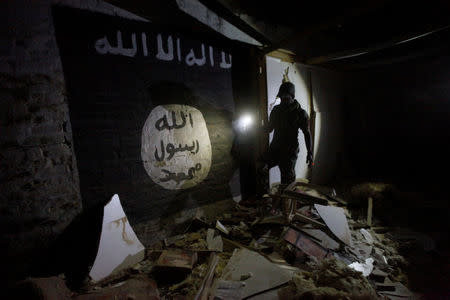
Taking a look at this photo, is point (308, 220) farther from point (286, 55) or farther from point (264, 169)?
point (286, 55)

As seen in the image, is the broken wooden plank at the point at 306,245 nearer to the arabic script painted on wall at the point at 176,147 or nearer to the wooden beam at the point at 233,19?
the arabic script painted on wall at the point at 176,147

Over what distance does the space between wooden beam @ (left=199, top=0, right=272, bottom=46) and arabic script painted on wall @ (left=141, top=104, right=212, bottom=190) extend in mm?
2089

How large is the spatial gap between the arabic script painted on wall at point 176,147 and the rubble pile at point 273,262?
914 millimetres

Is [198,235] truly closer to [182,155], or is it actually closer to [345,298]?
[182,155]

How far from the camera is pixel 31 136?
2.51 m

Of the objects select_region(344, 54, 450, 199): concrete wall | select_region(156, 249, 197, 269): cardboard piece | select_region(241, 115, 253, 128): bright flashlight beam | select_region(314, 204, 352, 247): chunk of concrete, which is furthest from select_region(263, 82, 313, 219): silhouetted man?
select_region(344, 54, 450, 199): concrete wall

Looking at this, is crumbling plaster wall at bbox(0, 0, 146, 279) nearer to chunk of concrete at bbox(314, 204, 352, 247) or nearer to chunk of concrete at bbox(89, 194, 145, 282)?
chunk of concrete at bbox(89, 194, 145, 282)

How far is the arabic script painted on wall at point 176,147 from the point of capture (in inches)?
137

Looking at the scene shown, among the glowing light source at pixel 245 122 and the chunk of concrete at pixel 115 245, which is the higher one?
the glowing light source at pixel 245 122

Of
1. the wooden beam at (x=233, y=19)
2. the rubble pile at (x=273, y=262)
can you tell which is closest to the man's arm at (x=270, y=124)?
the rubble pile at (x=273, y=262)

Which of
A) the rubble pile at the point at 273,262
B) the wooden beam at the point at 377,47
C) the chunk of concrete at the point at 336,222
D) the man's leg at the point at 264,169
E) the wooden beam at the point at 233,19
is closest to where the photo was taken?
the rubble pile at the point at 273,262

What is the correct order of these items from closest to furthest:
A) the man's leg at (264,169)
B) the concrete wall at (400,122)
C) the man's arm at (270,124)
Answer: the man's arm at (270,124), the man's leg at (264,169), the concrete wall at (400,122)

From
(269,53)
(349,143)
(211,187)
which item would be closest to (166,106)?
(211,187)

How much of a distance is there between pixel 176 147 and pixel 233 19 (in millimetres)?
3019
